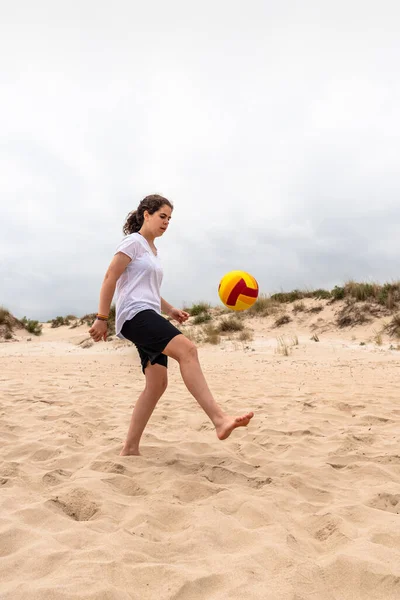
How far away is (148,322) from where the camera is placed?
10.7 ft

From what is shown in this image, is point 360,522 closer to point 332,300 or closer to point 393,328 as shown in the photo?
point 393,328

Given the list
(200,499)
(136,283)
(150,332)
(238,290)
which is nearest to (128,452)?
(200,499)

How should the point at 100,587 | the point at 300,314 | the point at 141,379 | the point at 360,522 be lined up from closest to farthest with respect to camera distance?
the point at 100,587 → the point at 360,522 → the point at 141,379 → the point at 300,314

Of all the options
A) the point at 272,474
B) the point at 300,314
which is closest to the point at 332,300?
the point at 300,314

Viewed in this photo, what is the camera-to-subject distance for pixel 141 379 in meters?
8.31

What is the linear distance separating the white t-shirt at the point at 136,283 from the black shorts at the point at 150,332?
1.8 inches

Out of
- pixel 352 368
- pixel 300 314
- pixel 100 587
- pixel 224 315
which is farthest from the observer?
pixel 224 315

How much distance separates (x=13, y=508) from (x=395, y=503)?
2.14 metres

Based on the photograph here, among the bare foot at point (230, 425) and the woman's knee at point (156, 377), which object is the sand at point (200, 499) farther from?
the woman's knee at point (156, 377)

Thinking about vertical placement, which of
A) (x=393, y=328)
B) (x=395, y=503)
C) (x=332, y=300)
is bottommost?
(x=395, y=503)

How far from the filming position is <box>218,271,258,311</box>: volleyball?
18.8 ft

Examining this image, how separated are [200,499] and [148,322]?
115 centimetres

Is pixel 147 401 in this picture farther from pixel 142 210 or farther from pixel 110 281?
pixel 142 210

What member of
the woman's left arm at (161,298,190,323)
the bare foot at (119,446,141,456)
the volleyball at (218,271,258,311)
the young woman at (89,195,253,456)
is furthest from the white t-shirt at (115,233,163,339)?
the volleyball at (218,271,258,311)
